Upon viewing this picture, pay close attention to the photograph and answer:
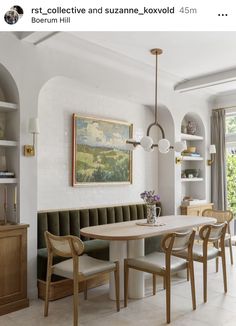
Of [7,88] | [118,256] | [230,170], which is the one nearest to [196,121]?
[230,170]

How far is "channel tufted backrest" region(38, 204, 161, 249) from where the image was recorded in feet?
13.1

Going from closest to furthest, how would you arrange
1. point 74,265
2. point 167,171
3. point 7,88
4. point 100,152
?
point 74,265 → point 7,88 → point 100,152 → point 167,171

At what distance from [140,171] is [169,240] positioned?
2523 mm

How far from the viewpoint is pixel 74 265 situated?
2.97 metres

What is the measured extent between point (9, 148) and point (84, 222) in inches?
57.5

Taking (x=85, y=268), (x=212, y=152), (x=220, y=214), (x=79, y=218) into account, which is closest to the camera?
(x=85, y=268)

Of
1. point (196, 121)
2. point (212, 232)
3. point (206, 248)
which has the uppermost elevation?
point (196, 121)

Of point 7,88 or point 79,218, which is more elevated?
point 7,88

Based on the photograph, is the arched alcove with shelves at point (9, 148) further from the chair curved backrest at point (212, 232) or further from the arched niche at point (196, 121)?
the arched niche at point (196, 121)

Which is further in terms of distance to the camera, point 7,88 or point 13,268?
point 7,88

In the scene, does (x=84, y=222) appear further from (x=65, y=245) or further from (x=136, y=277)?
(x=65, y=245)

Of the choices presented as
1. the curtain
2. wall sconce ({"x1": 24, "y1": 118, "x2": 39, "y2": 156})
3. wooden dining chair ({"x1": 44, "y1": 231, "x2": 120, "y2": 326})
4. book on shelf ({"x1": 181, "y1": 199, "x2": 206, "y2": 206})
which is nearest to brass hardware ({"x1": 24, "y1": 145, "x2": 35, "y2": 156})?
wall sconce ({"x1": 24, "y1": 118, "x2": 39, "y2": 156})

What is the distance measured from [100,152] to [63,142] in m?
0.65
